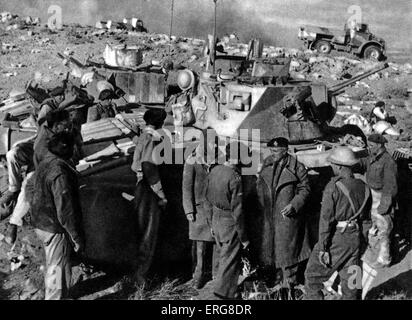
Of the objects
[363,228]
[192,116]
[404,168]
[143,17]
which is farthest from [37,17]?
[363,228]

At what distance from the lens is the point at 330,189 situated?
6.40 meters

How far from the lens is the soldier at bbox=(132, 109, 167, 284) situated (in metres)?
7.42

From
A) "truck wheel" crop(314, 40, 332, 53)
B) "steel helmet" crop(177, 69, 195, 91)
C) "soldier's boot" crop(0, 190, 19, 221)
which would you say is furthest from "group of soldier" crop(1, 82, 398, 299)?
"truck wheel" crop(314, 40, 332, 53)

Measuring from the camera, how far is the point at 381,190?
8344 millimetres

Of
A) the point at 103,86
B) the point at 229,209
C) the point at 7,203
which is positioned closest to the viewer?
the point at 229,209

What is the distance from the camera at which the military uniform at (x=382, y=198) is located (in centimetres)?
822

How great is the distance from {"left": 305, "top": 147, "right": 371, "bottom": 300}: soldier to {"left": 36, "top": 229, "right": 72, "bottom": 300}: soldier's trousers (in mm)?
3061

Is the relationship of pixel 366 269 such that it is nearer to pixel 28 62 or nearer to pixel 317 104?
pixel 317 104

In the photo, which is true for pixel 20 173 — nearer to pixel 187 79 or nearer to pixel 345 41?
pixel 187 79

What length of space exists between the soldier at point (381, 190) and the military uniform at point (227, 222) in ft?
8.59

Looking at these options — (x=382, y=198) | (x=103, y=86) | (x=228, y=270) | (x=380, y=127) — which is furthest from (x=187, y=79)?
(x=380, y=127)

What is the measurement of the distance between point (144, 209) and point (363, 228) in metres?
2.90

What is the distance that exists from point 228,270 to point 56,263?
2.13 m

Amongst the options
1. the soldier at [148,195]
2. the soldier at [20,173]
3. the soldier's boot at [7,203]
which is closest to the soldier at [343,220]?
the soldier at [148,195]
